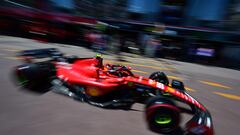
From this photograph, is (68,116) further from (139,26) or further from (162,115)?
(139,26)

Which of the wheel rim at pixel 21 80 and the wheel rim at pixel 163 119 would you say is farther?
the wheel rim at pixel 21 80

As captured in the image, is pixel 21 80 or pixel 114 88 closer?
pixel 114 88

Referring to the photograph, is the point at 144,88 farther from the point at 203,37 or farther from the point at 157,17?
the point at 157,17

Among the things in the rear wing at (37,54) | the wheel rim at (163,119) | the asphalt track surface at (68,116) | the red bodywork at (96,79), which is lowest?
the asphalt track surface at (68,116)

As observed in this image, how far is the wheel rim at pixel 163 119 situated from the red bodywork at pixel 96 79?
0.58m

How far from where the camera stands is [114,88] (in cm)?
429

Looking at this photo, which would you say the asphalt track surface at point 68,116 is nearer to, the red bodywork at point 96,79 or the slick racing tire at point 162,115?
the slick racing tire at point 162,115

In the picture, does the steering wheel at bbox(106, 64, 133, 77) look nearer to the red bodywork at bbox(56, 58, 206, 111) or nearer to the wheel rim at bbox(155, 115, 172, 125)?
the red bodywork at bbox(56, 58, 206, 111)

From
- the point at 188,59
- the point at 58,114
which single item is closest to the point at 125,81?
the point at 58,114

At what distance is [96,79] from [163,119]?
4.90 feet

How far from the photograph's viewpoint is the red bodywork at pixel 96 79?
422 centimetres

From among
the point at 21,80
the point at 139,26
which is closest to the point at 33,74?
the point at 21,80

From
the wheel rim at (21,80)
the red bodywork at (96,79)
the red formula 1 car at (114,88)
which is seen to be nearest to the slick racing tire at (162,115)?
the red formula 1 car at (114,88)

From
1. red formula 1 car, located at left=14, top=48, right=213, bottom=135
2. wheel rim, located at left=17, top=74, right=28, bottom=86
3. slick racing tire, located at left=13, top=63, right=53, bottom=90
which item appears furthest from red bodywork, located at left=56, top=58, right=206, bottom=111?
wheel rim, located at left=17, top=74, right=28, bottom=86
